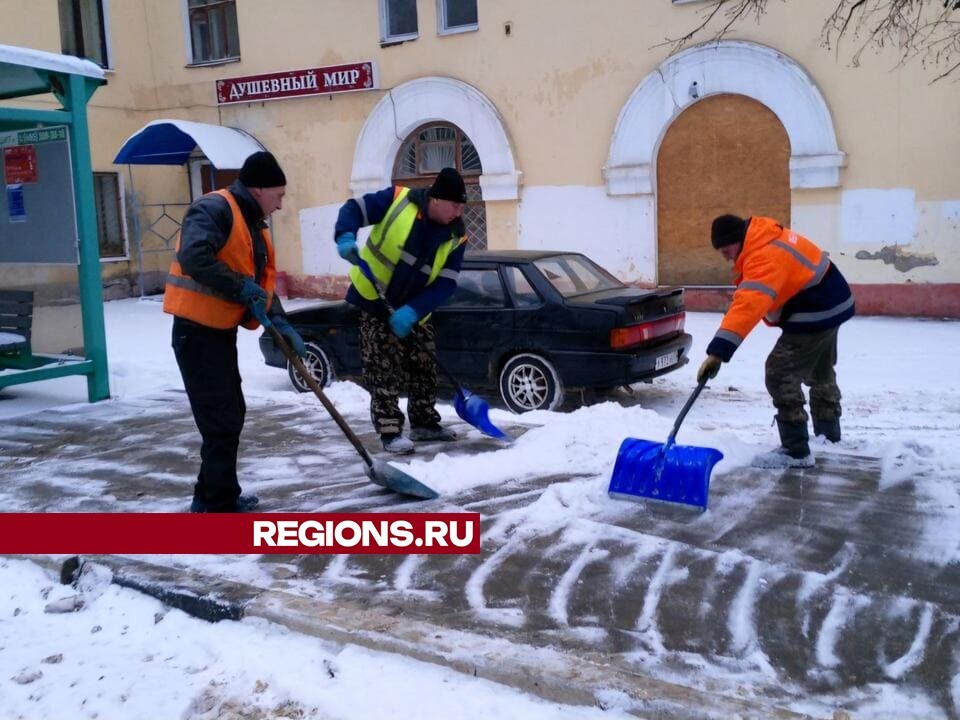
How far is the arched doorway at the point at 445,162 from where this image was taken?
53.1 ft

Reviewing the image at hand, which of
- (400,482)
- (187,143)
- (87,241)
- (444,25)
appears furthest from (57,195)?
(187,143)

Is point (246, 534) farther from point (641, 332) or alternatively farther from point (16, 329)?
point (16, 329)

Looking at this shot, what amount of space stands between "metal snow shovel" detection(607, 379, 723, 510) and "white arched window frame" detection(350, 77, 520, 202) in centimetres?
1054

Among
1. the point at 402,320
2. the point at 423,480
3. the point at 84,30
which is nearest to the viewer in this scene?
the point at 423,480

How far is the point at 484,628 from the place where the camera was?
3863mm

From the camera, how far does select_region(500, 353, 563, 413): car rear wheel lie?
8.16 m

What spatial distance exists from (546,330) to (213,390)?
3790 mm

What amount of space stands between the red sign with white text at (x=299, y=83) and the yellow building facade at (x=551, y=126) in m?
0.07

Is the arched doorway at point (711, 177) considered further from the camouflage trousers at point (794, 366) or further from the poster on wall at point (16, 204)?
the poster on wall at point (16, 204)

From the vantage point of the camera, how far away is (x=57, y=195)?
8469 mm

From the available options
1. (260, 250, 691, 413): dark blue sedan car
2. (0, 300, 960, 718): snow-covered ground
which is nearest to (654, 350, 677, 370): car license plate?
(260, 250, 691, 413): dark blue sedan car

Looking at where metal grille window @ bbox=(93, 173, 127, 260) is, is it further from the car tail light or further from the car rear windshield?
the car tail light

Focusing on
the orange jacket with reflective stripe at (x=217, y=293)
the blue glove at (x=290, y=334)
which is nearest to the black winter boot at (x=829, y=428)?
the blue glove at (x=290, y=334)

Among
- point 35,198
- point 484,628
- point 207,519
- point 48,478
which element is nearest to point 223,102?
point 35,198
